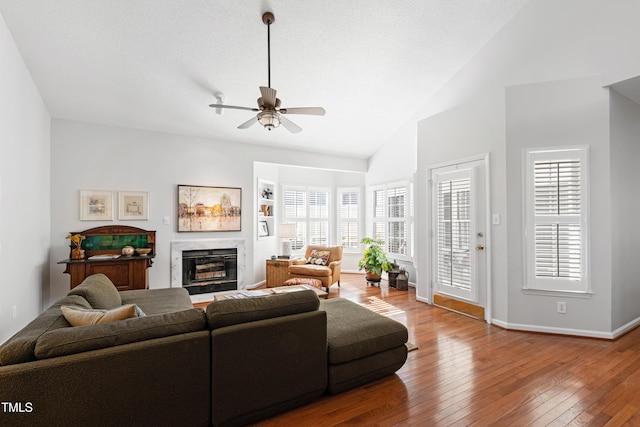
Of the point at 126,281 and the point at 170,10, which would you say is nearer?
the point at 170,10

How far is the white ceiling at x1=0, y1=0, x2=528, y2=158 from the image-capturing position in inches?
113

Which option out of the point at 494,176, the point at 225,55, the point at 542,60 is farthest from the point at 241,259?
the point at 542,60

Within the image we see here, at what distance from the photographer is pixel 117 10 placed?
2752 mm

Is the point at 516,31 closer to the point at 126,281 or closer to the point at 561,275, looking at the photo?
the point at 561,275

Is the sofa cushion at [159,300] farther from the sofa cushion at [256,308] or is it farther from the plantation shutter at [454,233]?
the plantation shutter at [454,233]

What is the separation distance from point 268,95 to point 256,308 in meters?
1.90

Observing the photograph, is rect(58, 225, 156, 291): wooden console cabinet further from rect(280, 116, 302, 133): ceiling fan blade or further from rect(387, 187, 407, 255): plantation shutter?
rect(387, 187, 407, 255): plantation shutter

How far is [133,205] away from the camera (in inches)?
181

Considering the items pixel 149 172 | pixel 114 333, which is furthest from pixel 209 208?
pixel 114 333

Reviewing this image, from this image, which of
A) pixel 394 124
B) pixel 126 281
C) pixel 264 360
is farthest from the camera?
pixel 394 124

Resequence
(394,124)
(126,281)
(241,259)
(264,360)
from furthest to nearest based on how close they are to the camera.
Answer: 1. (394,124)
2. (241,259)
3. (126,281)
4. (264,360)

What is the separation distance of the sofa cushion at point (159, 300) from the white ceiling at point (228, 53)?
2642 millimetres

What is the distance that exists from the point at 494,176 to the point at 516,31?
1883 mm

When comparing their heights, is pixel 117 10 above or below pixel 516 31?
below
